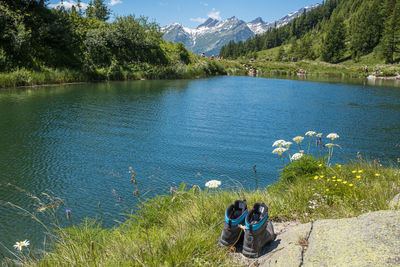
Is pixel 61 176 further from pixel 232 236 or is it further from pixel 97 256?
pixel 232 236

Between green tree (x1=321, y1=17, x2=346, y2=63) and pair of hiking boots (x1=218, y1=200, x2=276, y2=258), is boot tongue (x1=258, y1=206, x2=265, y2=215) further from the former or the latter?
green tree (x1=321, y1=17, x2=346, y2=63)

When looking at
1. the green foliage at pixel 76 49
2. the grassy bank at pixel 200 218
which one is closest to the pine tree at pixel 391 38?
the green foliage at pixel 76 49

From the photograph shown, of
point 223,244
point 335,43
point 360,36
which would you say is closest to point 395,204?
point 223,244

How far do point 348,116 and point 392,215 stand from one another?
17671 millimetres

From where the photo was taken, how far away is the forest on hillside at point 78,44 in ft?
103

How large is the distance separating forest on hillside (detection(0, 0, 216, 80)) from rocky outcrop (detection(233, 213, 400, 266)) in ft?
109

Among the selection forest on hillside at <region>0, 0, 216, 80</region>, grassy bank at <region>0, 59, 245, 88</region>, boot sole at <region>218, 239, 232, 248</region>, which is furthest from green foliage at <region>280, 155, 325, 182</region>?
forest on hillside at <region>0, 0, 216, 80</region>

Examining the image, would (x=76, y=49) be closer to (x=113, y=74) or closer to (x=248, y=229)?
(x=113, y=74)

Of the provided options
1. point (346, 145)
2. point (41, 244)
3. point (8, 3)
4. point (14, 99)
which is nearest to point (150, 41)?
point (8, 3)

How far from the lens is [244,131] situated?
15.3 metres

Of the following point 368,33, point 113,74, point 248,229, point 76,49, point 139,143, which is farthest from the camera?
point 368,33

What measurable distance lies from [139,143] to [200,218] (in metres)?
8.33

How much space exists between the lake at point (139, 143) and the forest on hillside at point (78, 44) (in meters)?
10.5

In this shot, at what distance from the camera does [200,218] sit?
479 cm
